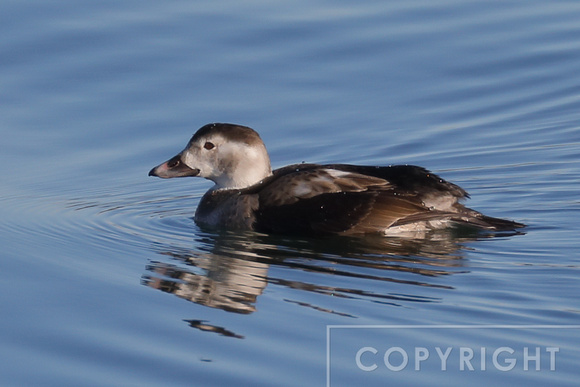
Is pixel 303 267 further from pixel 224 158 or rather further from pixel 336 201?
pixel 224 158

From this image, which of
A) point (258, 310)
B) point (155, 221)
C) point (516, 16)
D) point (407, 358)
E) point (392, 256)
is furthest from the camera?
point (516, 16)

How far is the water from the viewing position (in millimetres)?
6625

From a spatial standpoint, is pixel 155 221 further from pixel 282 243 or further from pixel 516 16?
pixel 516 16

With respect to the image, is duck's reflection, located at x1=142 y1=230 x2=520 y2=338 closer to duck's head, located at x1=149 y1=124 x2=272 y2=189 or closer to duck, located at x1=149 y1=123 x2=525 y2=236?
duck, located at x1=149 y1=123 x2=525 y2=236

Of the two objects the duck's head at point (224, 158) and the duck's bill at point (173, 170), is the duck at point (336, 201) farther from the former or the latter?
the duck's bill at point (173, 170)

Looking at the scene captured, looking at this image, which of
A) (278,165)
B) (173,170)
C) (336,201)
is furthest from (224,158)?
(278,165)

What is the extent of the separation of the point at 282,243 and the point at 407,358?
286cm

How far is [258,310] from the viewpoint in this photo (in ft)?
Answer: 23.9

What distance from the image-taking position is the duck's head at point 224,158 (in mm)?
9883

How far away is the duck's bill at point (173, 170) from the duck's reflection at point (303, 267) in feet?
2.25

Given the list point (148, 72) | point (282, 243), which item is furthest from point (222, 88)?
point (282, 243)

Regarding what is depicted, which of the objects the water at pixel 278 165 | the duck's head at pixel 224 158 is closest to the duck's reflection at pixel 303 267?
the water at pixel 278 165

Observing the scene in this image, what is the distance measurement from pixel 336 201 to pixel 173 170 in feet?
5.38

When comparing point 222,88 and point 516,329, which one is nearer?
A: point 516,329
